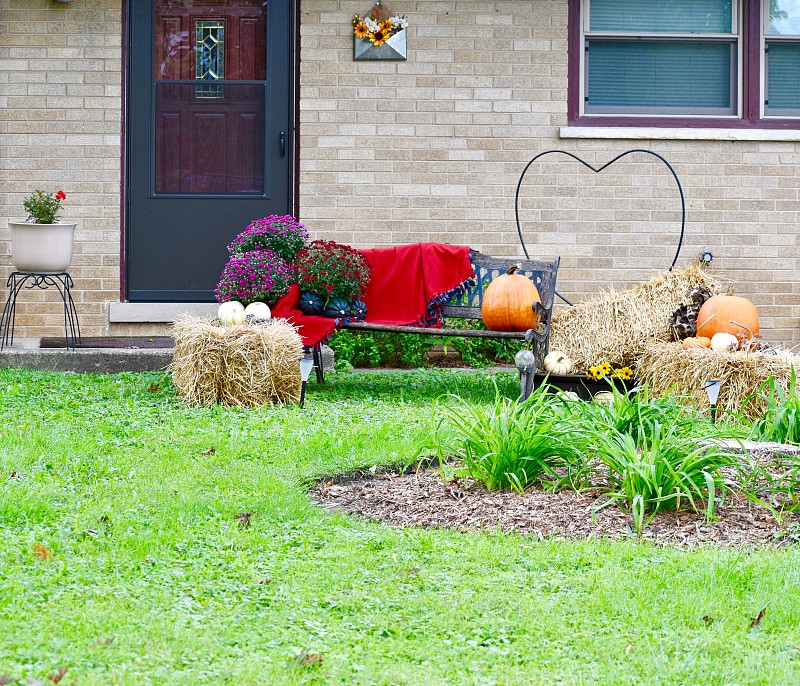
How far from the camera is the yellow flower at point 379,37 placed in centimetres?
799

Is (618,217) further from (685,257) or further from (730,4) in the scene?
(730,4)

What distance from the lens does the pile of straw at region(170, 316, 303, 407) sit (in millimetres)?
6125

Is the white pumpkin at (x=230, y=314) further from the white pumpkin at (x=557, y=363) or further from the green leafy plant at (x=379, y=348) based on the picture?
the white pumpkin at (x=557, y=363)

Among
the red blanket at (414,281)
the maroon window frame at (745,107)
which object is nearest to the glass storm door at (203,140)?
the red blanket at (414,281)

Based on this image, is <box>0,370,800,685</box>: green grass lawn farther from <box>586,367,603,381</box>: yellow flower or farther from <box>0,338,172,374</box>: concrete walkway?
<box>0,338,172,374</box>: concrete walkway

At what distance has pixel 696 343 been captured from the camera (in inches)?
243

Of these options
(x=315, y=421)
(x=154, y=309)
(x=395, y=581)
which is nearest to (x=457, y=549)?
(x=395, y=581)

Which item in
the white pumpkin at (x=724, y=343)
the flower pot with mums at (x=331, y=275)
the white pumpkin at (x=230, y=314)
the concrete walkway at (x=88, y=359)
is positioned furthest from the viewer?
the concrete walkway at (x=88, y=359)

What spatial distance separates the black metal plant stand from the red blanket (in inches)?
87.9

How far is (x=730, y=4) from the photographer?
328 inches

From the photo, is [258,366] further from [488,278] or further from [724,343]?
[724,343]

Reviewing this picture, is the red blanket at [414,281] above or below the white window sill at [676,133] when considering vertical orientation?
below

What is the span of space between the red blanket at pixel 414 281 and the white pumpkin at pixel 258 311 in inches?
28.0

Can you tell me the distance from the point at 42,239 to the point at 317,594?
5056 mm
